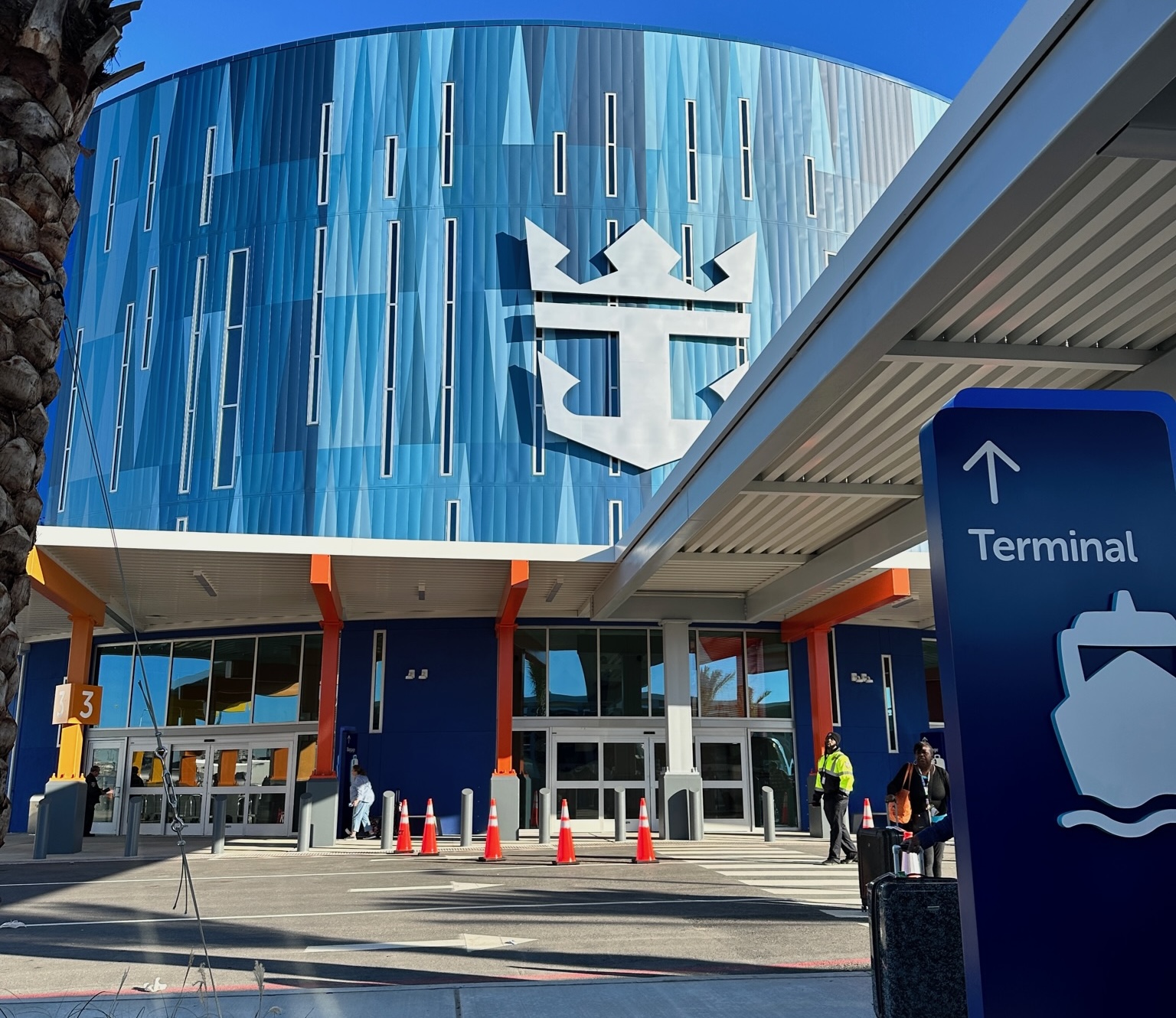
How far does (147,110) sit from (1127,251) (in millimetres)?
30903

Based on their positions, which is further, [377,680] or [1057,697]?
[377,680]

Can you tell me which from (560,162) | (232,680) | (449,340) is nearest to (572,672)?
(232,680)

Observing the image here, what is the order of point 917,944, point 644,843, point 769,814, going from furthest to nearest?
point 769,814 < point 644,843 < point 917,944

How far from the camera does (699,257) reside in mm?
30188

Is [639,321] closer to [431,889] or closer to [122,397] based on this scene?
[122,397]

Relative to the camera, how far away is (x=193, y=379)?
2955cm

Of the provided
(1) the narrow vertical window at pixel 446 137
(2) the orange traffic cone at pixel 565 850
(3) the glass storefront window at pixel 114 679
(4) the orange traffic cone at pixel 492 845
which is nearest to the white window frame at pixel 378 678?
(3) the glass storefront window at pixel 114 679

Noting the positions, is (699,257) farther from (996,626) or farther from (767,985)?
(996,626)

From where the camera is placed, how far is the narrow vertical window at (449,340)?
28172 mm

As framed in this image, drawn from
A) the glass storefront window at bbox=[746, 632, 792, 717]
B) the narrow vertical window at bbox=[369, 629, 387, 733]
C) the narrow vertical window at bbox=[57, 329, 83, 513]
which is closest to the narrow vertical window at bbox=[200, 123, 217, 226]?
the narrow vertical window at bbox=[57, 329, 83, 513]

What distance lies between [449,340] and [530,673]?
8.96 meters

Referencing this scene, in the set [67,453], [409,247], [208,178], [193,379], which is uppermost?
[208,178]

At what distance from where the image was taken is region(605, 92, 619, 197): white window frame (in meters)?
30.2

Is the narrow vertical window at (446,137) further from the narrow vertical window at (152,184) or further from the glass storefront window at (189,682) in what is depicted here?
the glass storefront window at (189,682)
